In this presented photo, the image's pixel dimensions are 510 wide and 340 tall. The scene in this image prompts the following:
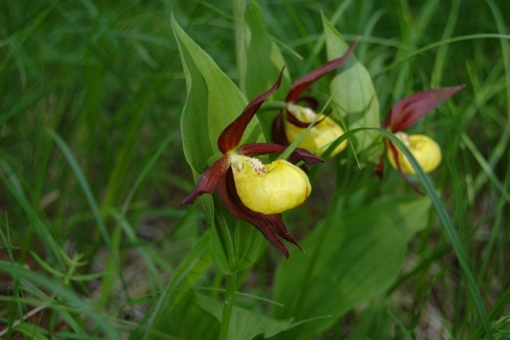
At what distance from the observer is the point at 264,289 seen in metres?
1.71

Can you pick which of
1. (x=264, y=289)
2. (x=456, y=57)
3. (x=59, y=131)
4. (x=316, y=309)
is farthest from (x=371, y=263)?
(x=59, y=131)

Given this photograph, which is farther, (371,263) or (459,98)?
(459,98)

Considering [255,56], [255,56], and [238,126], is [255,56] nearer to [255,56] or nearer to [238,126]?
[255,56]

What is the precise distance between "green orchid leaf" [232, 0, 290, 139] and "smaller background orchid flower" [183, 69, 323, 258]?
0.28 meters

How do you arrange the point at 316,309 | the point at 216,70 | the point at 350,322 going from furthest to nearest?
1. the point at 350,322
2. the point at 316,309
3. the point at 216,70

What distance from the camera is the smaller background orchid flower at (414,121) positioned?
123cm

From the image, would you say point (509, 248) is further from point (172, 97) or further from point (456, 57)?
point (172, 97)

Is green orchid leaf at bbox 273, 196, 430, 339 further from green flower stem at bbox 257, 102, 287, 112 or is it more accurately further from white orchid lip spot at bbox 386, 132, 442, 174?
green flower stem at bbox 257, 102, 287, 112

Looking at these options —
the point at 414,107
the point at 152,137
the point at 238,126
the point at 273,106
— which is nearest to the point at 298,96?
the point at 273,106

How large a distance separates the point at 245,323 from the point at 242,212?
32 cm

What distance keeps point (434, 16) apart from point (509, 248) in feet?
3.44

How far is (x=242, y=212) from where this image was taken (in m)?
0.92

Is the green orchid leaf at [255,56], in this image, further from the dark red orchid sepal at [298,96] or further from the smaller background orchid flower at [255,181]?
the smaller background orchid flower at [255,181]

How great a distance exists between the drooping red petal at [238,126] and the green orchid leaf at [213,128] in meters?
0.03
